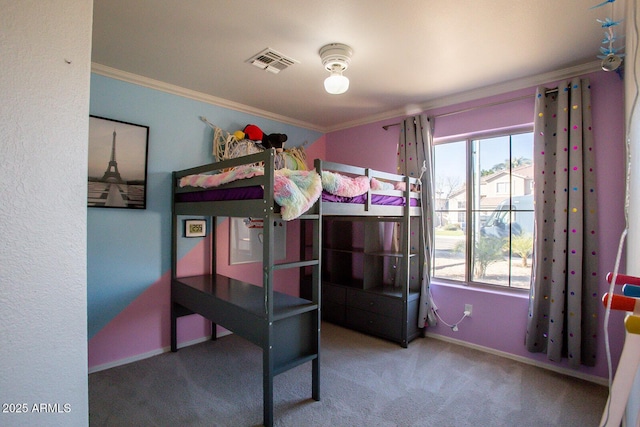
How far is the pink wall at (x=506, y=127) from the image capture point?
2238 millimetres

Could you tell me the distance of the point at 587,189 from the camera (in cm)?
232

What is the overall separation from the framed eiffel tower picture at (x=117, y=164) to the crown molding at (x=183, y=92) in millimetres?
347

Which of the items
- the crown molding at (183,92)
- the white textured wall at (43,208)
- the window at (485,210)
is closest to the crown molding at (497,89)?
the window at (485,210)

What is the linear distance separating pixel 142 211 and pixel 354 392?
2.17m

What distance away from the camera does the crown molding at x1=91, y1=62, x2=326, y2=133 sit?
2.43 m

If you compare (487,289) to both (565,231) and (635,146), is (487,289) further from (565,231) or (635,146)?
(635,146)

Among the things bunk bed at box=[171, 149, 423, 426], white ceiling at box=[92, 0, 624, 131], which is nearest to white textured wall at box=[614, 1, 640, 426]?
white ceiling at box=[92, 0, 624, 131]

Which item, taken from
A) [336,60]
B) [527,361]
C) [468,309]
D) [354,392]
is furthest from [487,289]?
[336,60]

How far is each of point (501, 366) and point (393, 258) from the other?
53.4 inches

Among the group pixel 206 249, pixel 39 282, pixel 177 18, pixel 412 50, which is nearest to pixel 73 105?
pixel 39 282

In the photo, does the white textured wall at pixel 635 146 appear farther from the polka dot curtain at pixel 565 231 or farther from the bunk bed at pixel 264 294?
the bunk bed at pixel 264 294

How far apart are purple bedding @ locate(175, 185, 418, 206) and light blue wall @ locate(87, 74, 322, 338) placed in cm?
30

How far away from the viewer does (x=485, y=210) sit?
118 inches

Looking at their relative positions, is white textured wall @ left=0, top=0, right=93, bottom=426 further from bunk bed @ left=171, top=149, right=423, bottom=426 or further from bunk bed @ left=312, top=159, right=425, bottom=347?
bunk bed @ left=312, top=159, right=425, bottom=347
